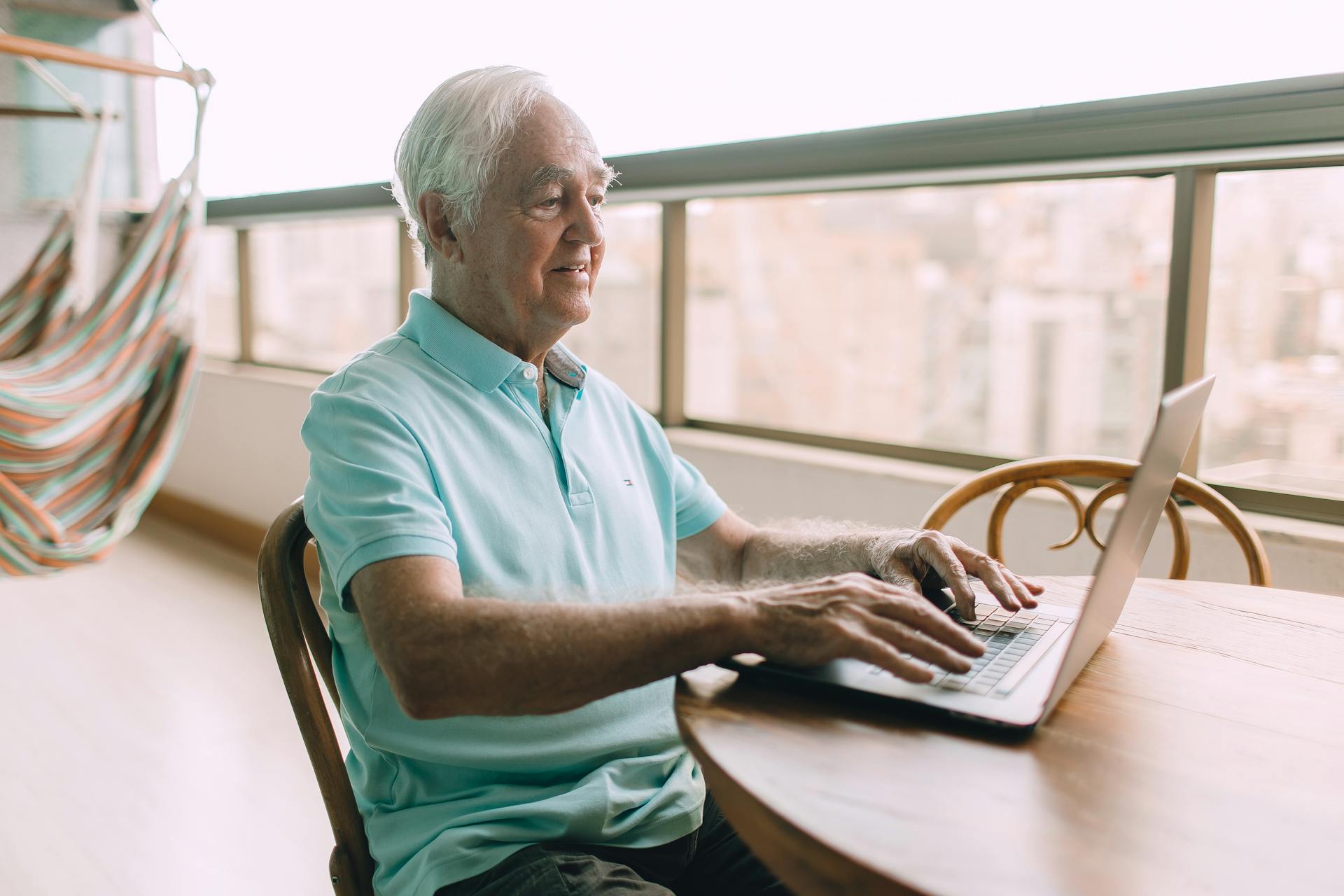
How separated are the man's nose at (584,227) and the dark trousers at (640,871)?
72 centimetres

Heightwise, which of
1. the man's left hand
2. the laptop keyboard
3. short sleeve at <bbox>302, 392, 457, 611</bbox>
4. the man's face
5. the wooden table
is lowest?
the wooden table

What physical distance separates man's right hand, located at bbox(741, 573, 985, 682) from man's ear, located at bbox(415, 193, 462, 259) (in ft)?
2.17

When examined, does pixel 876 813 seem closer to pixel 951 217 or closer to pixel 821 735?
pixel 821 735

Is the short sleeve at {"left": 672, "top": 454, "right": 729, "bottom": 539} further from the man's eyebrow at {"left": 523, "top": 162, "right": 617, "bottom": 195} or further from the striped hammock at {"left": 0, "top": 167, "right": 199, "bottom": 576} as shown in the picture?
the striped hammock at {"left": 0, "top": 167, "right": 199, "bottom": 576}

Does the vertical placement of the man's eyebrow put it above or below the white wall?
above

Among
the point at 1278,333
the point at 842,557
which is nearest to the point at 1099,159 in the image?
the point at 1278,333

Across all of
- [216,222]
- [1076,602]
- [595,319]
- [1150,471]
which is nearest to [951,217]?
[595,319]

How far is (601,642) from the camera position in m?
0.88

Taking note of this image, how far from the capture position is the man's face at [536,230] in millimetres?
1281

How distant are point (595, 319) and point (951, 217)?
3.86 feet

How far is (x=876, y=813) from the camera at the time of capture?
69cm

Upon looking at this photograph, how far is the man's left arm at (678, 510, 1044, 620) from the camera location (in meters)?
1.12

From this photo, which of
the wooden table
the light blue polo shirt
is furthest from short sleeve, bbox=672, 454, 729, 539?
the wooden table

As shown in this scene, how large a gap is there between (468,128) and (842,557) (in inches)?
27.8
